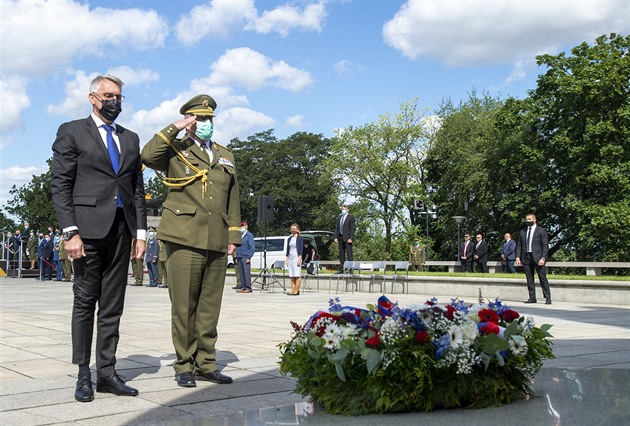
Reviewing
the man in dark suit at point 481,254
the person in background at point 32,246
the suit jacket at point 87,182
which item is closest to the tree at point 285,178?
the person in background at point 32,246

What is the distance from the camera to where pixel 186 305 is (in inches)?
229

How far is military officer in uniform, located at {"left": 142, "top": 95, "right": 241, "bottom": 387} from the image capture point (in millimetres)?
5785

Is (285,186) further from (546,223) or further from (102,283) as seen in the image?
(102,283)

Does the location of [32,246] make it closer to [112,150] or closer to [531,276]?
[531,276]

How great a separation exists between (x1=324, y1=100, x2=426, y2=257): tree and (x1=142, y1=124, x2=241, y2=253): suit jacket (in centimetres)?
4818

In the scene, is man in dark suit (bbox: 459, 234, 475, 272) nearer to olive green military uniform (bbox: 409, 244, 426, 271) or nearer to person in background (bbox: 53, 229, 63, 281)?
olive green military uniform (bbox: 409, 244, 426, 271)

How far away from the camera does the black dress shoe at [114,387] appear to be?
5.23 metres

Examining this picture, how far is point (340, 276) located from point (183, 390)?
55.4 feet

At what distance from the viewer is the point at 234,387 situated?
5.61 meters

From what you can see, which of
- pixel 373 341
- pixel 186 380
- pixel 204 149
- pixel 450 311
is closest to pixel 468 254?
pixel 204 149

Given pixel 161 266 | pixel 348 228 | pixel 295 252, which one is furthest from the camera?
pixel 161 266

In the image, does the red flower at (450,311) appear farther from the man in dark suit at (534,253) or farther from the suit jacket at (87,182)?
the man in dark suit at (534,253)

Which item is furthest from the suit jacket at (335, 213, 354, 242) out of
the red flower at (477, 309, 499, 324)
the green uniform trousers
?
the red flower at (477, 309, 499, 324)

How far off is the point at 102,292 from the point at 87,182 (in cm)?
81
